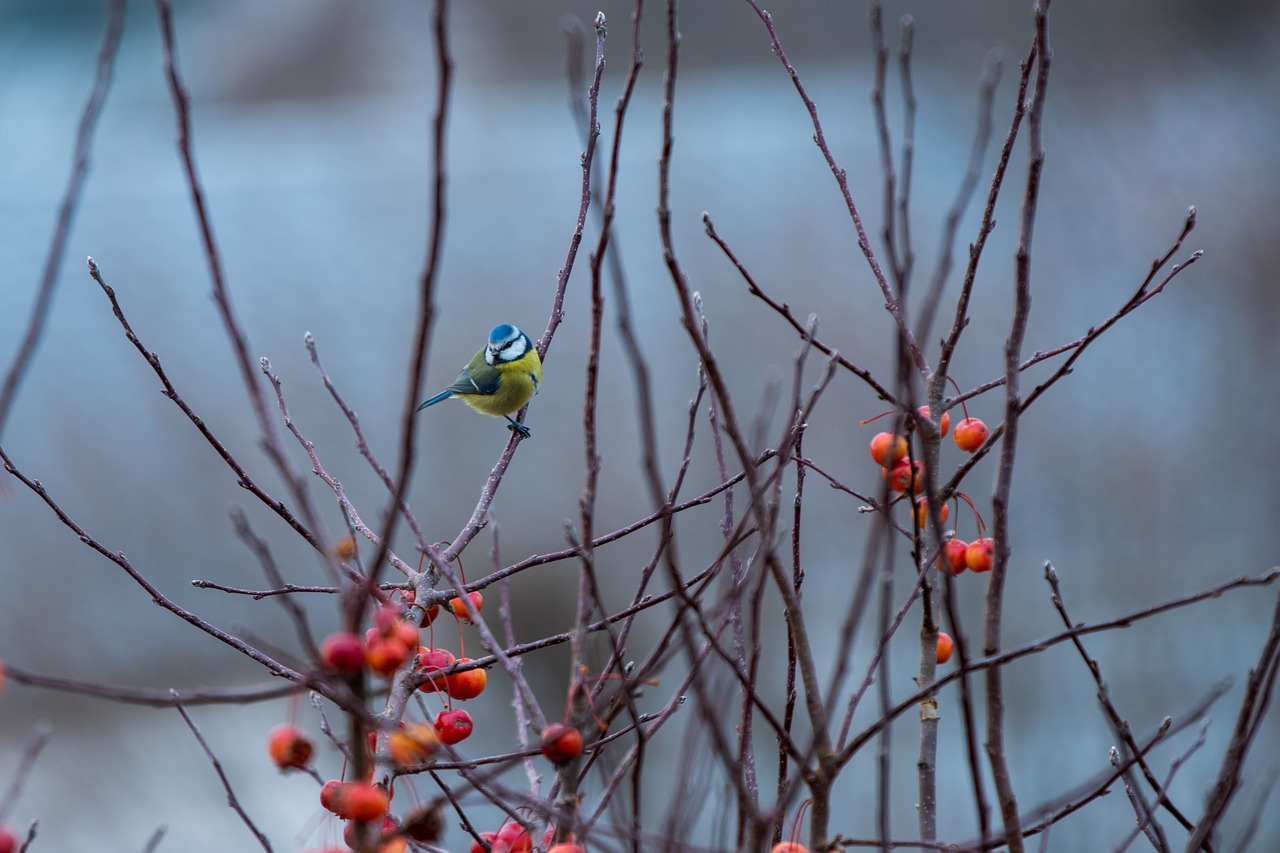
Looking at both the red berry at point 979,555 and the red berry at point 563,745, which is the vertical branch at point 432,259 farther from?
the red berry at point 979,555

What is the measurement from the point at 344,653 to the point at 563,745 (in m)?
0.20

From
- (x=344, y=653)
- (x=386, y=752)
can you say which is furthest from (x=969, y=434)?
(x=344, y=653)

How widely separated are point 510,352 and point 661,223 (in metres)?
2.02

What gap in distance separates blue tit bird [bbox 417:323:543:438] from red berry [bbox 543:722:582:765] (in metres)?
1.91

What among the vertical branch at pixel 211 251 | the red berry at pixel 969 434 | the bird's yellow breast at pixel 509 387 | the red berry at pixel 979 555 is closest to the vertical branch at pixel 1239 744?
the red berry at pixel 979 555

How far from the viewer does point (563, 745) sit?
0.71 metres

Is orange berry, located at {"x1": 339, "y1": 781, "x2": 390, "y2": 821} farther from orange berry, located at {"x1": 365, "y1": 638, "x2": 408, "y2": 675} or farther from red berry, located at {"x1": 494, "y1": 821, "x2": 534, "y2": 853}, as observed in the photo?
red berry, located at {"x1": 494, "y1": 821, "x2": 534, "y2": 853}

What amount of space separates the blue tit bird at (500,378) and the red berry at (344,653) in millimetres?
2023

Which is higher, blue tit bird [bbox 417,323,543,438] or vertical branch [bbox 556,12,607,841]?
blue tit bird [bbox 417,323,543,438]

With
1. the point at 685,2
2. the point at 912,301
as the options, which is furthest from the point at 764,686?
the point at 685,2

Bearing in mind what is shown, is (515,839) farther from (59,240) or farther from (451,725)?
(59,240)

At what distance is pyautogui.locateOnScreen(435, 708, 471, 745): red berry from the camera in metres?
1.01

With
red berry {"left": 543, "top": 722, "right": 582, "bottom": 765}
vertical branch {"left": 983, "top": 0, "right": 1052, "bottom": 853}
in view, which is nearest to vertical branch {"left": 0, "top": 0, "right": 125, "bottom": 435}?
red berry {"left": 543, "top": 722, "right": 582, "bottom": 765}

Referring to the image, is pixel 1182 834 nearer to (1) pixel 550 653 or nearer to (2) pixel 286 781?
(1) pixel 550 653
